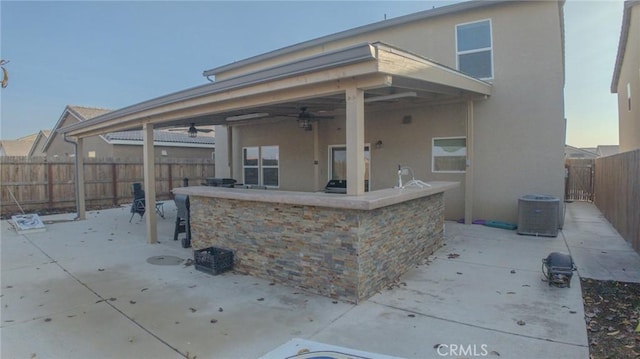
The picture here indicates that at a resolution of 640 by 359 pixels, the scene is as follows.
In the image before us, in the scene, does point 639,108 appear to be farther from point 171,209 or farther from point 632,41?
point 171,209

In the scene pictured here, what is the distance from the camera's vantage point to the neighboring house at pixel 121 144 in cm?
1830

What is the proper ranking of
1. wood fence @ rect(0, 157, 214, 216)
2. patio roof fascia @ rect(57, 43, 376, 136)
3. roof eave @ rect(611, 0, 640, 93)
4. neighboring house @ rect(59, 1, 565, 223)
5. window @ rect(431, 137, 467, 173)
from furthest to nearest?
wood fence @ rect(0, 157, 214, 216) < roof eave @ rect(611, 0, 640, 93) < window @ rect(431, 137, 467, 173) < neighboring house @ rect(59, 1, 565, 223) < patio roof fascia @ rect(57, 43, 376, 136)

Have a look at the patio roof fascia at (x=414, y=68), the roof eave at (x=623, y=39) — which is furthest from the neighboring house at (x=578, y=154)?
the patio roof fascia at (x=414, y=68)

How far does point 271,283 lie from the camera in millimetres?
5172

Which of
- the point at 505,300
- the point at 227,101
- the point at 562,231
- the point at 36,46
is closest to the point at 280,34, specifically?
the point at 36,46

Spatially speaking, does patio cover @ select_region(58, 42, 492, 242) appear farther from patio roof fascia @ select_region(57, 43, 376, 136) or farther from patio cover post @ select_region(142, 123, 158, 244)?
patio cover post @ select_region(142, 123, 158, 244)

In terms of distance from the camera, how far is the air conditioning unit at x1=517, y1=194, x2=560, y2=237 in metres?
7.83

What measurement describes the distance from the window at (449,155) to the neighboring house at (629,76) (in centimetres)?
684

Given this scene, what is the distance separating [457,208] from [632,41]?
9.01 m

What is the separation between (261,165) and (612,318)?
1137 cm

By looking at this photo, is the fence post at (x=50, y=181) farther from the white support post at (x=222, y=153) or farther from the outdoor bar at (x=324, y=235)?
the outdoor bar at (x=324, y=235)

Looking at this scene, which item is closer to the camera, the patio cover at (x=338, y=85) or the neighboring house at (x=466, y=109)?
the patio cover at (x=338, y=85)

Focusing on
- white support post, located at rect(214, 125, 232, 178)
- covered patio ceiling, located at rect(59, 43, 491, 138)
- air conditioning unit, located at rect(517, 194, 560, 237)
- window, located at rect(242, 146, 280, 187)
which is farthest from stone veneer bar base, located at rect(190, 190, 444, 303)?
white support post, located at rect(214, 125, 232, 178)

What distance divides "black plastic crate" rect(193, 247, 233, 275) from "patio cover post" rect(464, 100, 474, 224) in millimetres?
6079
